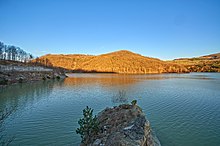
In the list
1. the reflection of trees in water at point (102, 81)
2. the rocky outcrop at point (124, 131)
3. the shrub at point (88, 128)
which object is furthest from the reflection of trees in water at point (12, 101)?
the reflection of trees in water at point (102, 81)

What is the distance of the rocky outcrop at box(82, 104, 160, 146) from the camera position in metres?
7.79

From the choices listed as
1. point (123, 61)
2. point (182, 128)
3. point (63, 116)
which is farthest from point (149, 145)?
point (123, 61)

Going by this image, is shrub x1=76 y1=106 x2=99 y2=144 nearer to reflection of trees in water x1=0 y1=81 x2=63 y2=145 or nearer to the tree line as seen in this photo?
reflection of trees in water x1=0 y1=81 x2=63 y2=145

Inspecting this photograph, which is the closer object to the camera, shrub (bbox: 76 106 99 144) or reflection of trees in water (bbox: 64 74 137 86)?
shrub (bbox: 76 106 99 144)

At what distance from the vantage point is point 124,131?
336 inches

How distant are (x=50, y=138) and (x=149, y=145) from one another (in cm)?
676

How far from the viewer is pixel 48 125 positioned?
14.2 metres

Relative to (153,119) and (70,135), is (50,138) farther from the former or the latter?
(153,119)

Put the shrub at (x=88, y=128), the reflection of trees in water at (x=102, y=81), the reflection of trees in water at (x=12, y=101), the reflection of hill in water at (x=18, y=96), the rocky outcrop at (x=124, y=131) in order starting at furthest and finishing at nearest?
1. the reflection of trees in water at (x=102, y=81)
2. the reflection of hill in water at (x=18, y=96)
3. the reflection of trees in water at (x=12, y=101)
4. the shrub at (x=88, y=128)
5. the rocky outcrop at (x=124, y=131)

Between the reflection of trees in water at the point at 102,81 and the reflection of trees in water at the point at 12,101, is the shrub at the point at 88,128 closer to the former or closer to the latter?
the reflection of trees in water at the point at 12,101

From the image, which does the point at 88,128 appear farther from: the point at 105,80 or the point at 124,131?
the point at 105,80

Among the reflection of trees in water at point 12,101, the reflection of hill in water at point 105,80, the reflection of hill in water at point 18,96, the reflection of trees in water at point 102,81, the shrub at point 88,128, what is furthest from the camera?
the reflection of hill in water at point 105,80

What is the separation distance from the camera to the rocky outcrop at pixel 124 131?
779cm

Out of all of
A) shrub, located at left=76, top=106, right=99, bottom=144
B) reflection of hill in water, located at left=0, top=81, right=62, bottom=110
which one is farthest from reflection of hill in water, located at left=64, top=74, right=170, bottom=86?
shrub, located at left=76, top=106, right=99, bottom=144
